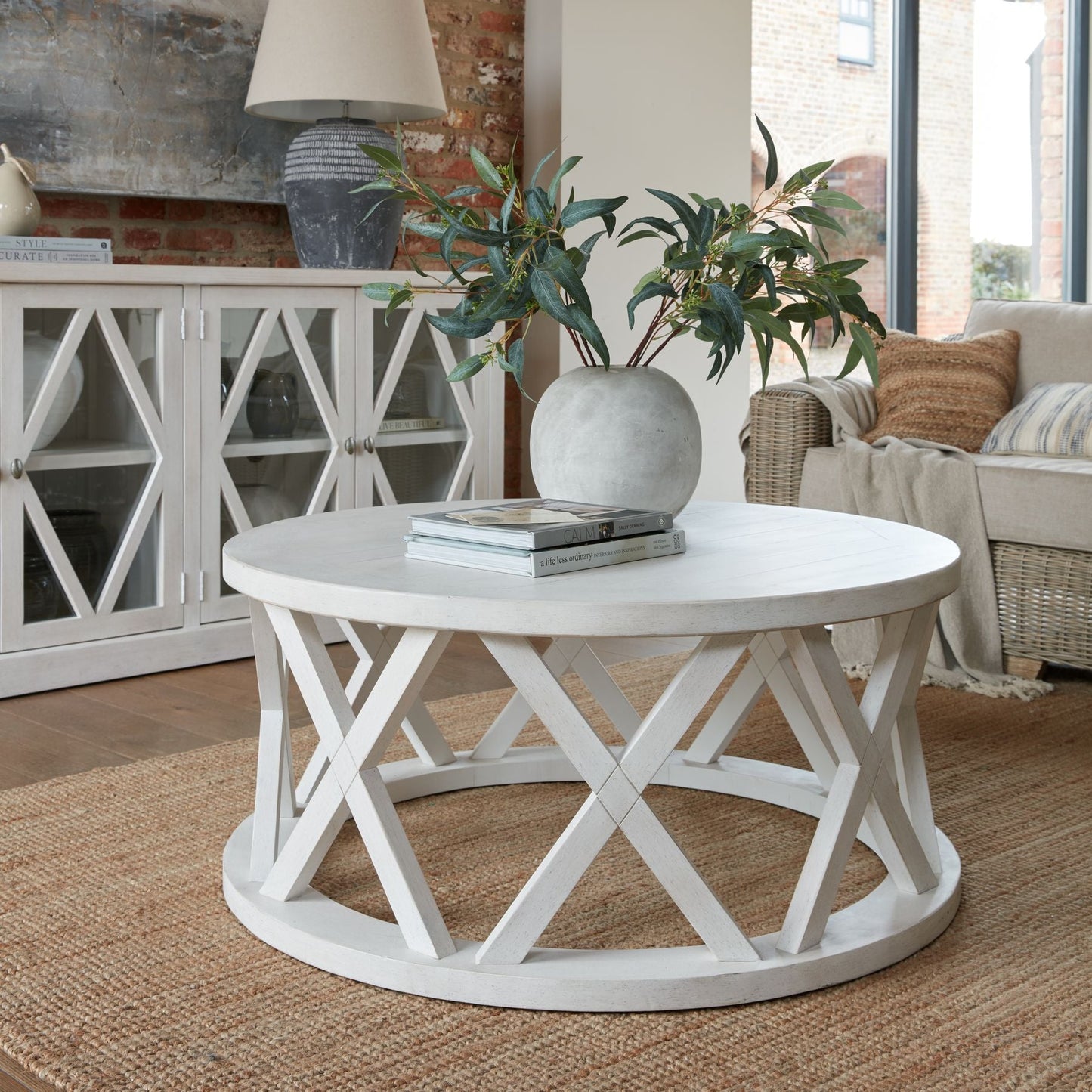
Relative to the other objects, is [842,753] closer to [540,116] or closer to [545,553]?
[545,553]

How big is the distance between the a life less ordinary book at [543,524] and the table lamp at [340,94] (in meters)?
1.80

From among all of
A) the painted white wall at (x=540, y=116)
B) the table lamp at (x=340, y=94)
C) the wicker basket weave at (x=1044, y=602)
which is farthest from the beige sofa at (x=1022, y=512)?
the table lamp at (x=340, y=94)

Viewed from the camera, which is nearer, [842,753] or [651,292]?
[842,753]

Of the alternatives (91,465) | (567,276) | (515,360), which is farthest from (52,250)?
(567,276)

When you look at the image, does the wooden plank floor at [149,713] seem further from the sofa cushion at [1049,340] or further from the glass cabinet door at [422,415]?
the sofa cushion at [1049,340]

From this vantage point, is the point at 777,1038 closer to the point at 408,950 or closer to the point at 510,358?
the point at 408,950

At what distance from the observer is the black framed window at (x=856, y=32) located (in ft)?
19.4

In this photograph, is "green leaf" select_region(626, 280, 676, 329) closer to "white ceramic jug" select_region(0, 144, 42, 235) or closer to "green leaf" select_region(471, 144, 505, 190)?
"green leaf" select_region(471, 144, 505, 190)

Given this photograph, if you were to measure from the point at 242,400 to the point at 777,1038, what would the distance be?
213 cm

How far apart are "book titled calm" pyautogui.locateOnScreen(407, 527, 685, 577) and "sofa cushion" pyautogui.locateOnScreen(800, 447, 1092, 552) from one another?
1.42 m

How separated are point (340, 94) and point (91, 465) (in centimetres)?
107

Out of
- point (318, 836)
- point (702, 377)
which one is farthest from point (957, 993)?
point (702, 377)

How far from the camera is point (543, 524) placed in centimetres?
163

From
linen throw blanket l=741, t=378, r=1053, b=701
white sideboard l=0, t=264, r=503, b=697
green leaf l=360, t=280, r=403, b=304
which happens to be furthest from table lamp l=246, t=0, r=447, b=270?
green leaf l=360, t=280, r=403, b=304
